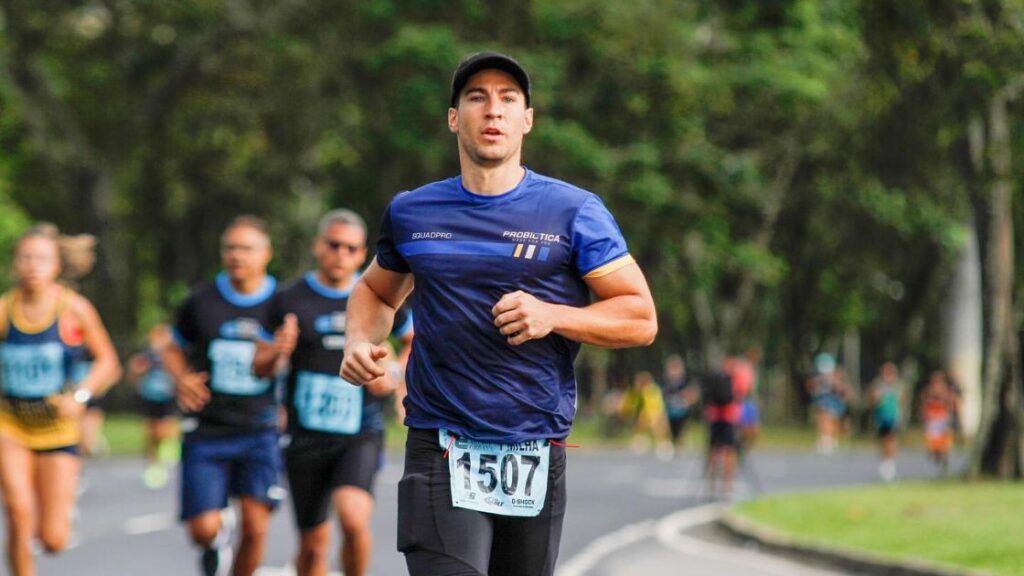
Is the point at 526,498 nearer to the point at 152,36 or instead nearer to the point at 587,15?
the point at 587,15

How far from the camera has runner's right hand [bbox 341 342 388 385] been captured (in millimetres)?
5328

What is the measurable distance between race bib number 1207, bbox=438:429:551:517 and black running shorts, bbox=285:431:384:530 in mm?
3979

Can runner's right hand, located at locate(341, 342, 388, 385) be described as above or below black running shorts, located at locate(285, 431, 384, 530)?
above

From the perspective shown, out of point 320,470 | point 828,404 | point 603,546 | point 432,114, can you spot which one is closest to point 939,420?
point 432,114

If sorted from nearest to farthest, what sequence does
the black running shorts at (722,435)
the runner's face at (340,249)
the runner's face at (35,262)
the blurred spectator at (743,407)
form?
the runner's face at (340,249) → the runner's face at (35,262) → the black running shorts at (722,435) → the blurred spectator at (743,407)

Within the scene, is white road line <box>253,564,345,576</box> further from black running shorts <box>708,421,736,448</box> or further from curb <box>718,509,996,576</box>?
black running shorts <box>708,421,736,448</box>

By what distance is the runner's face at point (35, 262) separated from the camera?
995 cm

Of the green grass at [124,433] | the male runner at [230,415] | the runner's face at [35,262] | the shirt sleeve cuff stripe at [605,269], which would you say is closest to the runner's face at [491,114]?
the shirt sleeve cuff stripe at [605,269]

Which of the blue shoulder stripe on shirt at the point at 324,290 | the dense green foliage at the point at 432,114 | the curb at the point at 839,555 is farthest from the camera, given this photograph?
the dense green foliage at the point at 432,114

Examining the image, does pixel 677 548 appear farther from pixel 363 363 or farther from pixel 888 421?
pixel 888 421

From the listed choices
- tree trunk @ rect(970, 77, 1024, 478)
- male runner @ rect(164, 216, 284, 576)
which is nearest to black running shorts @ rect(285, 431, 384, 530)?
male runner @ rect(164, 216, 284, 576)

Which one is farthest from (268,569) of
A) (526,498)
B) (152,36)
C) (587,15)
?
(152,36)

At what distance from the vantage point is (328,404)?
9320 mm

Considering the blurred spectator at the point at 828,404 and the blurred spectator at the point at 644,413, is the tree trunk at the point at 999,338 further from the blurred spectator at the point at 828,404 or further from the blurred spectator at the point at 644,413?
the blurred spectator at the point at 644,413
